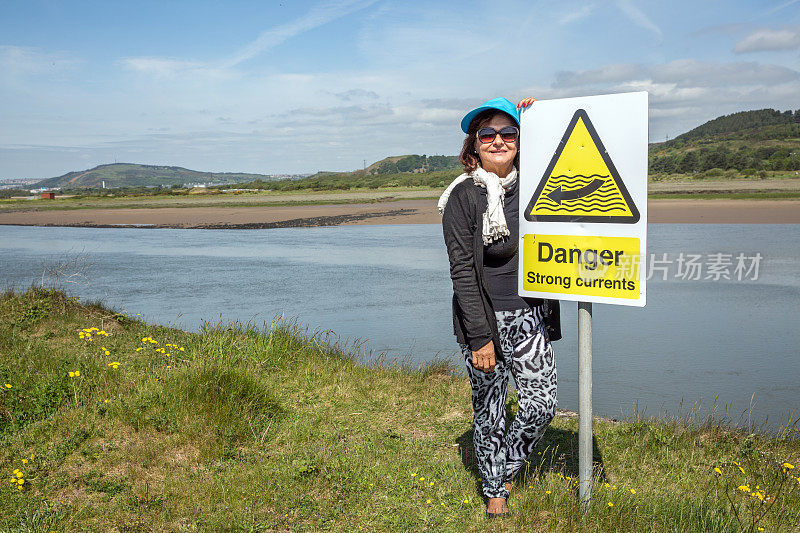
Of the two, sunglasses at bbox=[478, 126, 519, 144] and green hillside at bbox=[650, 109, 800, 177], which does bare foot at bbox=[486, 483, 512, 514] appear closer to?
sunglasses at bbox=[478, 126, 519, 144]

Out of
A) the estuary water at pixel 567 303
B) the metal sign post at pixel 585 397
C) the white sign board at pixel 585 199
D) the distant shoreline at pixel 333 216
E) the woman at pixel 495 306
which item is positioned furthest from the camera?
the distant shoreline at pixel 333 216

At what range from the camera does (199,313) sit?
10367mm

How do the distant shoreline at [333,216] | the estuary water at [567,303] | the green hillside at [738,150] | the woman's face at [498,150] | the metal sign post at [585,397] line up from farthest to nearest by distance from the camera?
the green hillside at [738,150], the distant shoreline at [333,216], the estuary water at [567,303], the woman's face at [498,150], the metal sign post at [585,397]

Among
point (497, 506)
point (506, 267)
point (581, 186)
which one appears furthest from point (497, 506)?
point (581, 186)

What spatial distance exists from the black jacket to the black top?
3.5 inches

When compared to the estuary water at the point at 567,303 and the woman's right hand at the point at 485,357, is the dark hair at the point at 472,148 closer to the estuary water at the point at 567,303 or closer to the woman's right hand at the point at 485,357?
the woman's right hand at the point at 485,357

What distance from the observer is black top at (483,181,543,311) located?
10.8 feet

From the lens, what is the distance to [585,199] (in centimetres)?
Result: 307

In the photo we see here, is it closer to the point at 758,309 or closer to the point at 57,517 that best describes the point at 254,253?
the point at 758,309

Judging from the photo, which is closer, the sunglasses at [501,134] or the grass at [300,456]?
the sunglasses at [501,134]

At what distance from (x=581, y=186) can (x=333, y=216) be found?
31845 millimetres

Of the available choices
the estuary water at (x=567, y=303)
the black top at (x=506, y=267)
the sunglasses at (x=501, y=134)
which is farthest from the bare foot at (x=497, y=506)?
the estuary water at (x=567, y=303)

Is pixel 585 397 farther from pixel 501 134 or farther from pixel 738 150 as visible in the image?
pixel 738 150

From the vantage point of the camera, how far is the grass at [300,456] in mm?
3455
